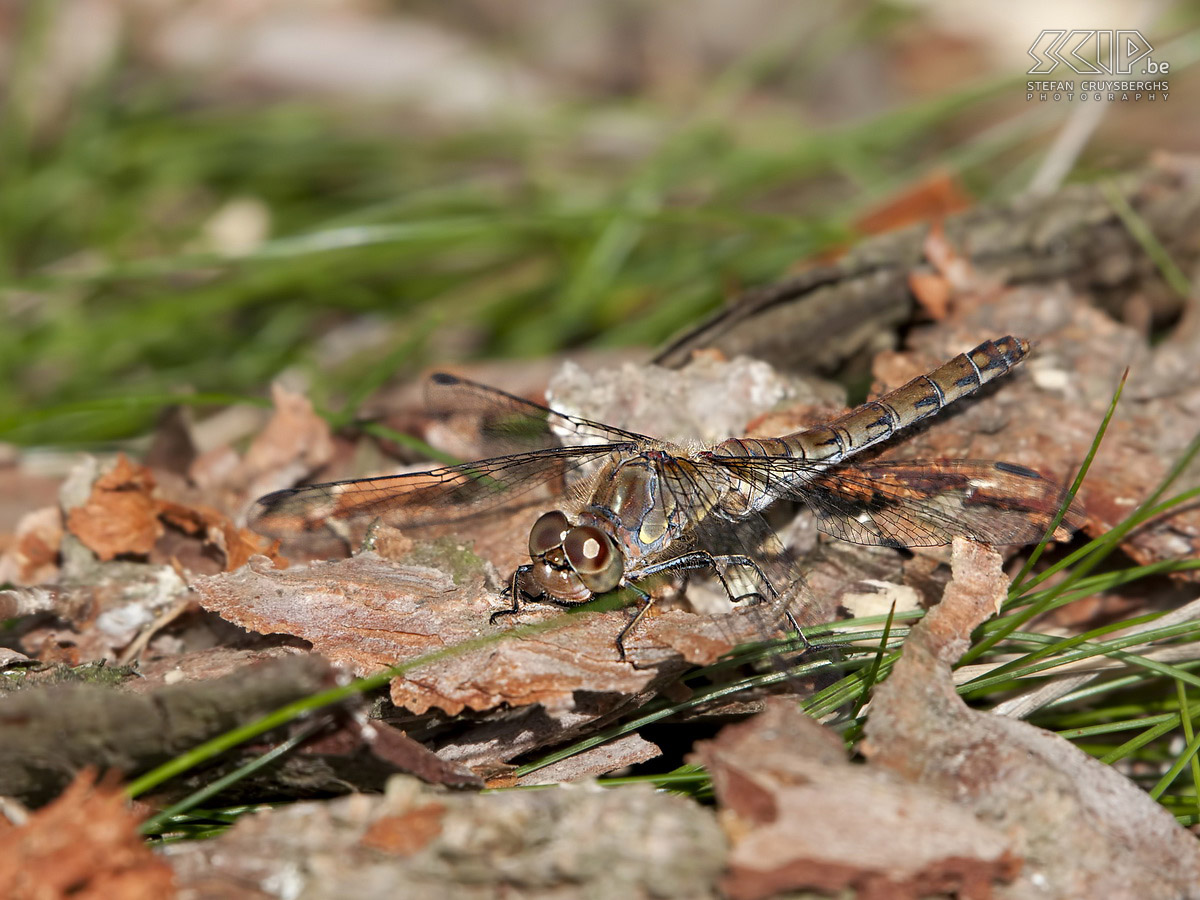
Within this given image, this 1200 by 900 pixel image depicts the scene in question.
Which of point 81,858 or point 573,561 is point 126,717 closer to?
point 81,858

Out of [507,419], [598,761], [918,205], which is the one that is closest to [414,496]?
[507,419]

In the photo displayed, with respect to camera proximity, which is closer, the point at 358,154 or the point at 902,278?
the point at 902,278

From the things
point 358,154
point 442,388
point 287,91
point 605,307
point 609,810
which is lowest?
point 609,810

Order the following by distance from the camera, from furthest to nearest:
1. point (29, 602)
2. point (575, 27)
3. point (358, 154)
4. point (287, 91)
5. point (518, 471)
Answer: point (575, 27), point (287, 91), point (358, 154), point (518, 471), point (29, 602)

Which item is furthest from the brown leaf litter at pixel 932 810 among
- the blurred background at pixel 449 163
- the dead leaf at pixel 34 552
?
Answer: the dead leaf at pixel 34 552

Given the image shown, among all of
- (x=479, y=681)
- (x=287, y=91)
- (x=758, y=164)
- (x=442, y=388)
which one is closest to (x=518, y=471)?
(x=442, y=388)

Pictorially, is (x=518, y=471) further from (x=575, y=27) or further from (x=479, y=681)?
(x=575, y=27)

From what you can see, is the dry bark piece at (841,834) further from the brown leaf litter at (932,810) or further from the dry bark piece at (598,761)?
the dry bark piece at (598,761)

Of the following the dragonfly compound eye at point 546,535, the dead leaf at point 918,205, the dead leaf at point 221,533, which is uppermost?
the dead leaf at point 918,205
